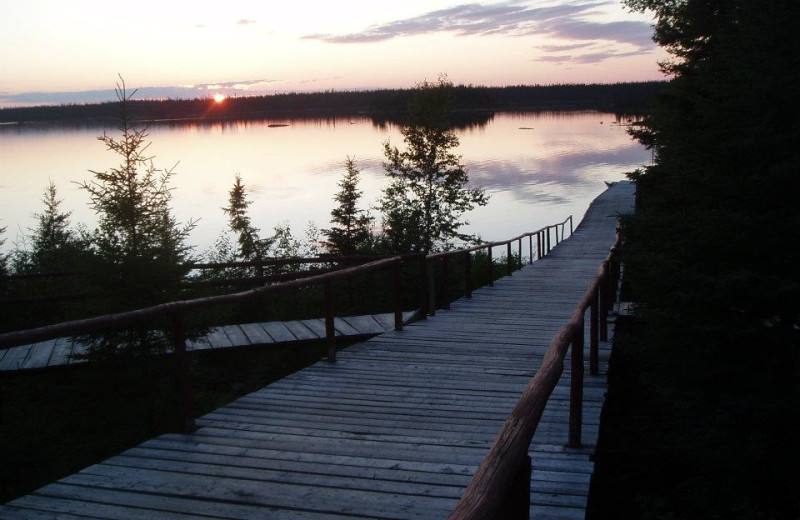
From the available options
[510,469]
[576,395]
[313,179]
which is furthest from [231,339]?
[313,179]

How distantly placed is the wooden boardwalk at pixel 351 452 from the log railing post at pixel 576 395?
106mm

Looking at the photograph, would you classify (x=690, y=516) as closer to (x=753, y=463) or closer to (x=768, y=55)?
(x=753, y=463)

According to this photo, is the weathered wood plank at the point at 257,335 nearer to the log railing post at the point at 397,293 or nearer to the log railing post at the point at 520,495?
the log railing post at the point at 397,293

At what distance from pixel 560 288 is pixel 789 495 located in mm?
8057

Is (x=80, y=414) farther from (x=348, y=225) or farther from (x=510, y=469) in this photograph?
(x=348, y=225)

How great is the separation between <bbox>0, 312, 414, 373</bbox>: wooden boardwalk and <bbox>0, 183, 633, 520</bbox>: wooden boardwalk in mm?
2716

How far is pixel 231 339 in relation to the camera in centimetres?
1005

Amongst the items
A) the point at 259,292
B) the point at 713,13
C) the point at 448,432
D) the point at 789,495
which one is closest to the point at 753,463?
the point at 789,495

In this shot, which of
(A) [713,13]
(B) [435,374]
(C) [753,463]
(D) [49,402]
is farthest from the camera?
(A) [713,13]

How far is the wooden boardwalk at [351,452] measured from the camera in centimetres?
356

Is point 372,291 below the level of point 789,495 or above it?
below

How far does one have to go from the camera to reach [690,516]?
19.3 ft

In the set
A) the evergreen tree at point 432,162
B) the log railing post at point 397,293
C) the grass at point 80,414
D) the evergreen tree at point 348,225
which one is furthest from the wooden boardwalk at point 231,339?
the evergreen tree at point 432,162

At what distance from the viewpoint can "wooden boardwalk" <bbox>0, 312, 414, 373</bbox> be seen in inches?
345
